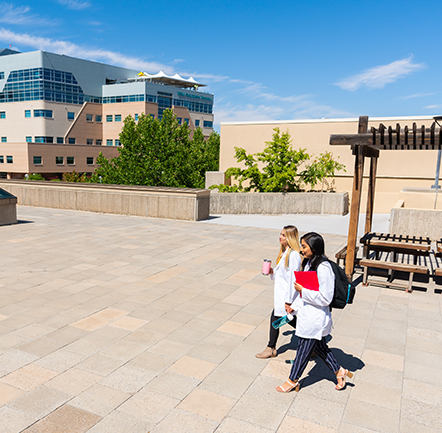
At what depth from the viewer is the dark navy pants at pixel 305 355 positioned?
435 centimetres

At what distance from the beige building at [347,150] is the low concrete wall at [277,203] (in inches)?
118

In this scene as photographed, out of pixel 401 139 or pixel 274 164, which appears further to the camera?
pixel 274 164

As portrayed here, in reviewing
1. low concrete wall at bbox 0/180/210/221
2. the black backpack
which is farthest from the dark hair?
low concrete wall at bbox 0/180/210/221

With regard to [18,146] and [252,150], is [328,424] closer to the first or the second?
[252,150]

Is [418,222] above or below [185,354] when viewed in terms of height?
above

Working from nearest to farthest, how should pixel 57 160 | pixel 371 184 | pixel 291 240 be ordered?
pixel 291 240 → pixel 371 184 → pixel 57 160

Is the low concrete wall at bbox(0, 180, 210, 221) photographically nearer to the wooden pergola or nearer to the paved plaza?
the paved plaza

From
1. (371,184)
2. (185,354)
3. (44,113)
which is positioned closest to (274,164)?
(371,184)

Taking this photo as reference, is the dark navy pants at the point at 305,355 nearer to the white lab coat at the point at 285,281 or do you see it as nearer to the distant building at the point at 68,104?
the white lab coat at the point at 285,281

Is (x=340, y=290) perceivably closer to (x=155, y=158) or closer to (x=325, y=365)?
(x=325, y=365)

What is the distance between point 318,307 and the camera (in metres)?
4.29

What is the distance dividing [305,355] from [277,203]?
1648cm

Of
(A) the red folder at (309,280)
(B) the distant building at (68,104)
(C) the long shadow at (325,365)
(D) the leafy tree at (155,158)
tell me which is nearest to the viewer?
(A) the red folder at (309,280)

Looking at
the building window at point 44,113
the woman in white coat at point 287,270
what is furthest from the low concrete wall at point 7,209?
the building window at point 44,113
